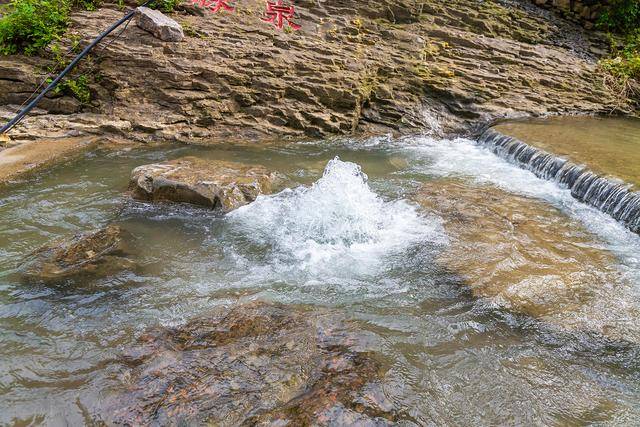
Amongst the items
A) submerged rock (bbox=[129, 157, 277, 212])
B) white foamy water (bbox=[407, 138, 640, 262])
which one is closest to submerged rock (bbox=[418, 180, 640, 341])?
white foamy water (bbox=[407, 138, 640, 262])

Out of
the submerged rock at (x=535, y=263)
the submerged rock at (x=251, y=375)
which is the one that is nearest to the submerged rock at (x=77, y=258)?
the submerged rock at (x=251, y=375)

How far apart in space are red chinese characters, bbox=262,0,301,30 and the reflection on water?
5.68 meters

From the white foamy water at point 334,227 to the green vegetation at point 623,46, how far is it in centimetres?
993

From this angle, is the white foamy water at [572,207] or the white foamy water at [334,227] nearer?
the white foamy water at [572,207]

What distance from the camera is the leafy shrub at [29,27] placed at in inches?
339

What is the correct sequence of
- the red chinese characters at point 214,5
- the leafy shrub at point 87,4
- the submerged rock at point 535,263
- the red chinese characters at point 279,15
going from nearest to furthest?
the submerged rock at point 535,263 → the leafy shrub at point 87,4 → the red chinese characters at point 214,5 → the red chinese characters at point 279,15

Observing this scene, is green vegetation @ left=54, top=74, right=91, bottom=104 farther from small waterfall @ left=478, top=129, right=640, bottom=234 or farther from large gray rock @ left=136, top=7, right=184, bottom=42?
small waterfall @ left=478, top=129, right=640, bottom=234

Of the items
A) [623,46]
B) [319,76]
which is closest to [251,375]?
[319,76]

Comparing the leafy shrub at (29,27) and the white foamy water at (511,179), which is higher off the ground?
the leafy shrub at (29,27)

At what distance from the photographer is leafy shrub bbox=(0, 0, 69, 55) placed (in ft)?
28.2

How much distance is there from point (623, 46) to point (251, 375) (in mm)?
16252

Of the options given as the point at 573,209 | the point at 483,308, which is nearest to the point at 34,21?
the point at 483,308

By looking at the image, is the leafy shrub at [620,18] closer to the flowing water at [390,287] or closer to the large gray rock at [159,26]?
the flowing water at [390,287]

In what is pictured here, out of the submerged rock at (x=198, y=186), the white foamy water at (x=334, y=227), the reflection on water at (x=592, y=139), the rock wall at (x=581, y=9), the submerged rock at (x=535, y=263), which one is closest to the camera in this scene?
the submerged rock at (x=535, y=263)
